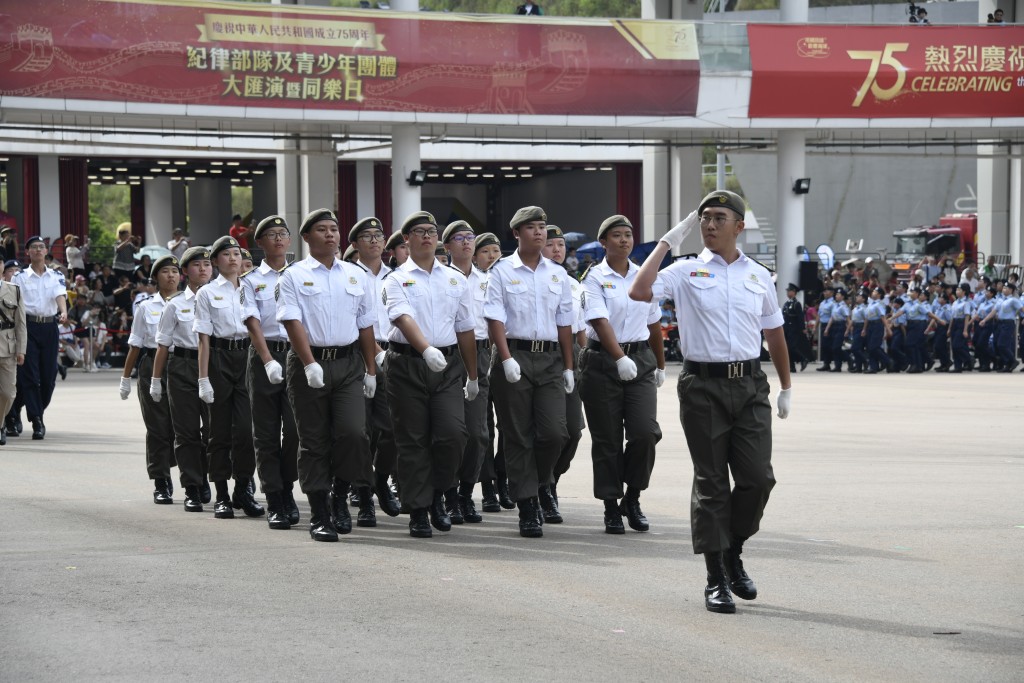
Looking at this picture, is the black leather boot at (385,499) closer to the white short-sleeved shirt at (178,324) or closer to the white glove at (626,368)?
the white short-sleeved shirt at (178,324)

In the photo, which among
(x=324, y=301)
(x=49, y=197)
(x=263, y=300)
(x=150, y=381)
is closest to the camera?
(x=324, y=301)

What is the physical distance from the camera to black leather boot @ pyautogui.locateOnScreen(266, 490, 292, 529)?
9.76 m

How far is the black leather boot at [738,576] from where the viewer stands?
23.8 ft

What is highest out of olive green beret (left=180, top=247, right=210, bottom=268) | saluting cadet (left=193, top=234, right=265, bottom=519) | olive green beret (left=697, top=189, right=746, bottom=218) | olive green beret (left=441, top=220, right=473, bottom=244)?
olive green beret (left=697, top=189, right=746, bottom=218)

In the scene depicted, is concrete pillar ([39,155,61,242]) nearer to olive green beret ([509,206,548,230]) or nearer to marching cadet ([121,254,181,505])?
marching cadet ([121,254,181,505])

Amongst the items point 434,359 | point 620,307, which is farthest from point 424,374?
point 620,307

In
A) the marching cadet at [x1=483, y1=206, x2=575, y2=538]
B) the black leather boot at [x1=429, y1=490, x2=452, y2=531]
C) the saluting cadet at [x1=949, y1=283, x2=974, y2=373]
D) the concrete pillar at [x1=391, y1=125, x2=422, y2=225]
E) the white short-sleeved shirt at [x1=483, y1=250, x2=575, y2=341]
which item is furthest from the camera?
the concrete pillar at [x1=391, y1=125, x2=422, y2=225]

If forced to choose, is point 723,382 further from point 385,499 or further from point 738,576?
point 385,499

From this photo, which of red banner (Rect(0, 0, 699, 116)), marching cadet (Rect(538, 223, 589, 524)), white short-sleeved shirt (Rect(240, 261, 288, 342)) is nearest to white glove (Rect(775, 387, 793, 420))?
marching cadet (Rect(538, 223, 589, 524))

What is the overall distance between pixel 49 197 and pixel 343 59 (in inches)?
573

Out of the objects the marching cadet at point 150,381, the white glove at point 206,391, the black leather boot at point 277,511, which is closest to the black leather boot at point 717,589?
the black leather boot at point 277,511

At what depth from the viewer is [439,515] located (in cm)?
973

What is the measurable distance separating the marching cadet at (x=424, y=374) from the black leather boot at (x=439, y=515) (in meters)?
0.13

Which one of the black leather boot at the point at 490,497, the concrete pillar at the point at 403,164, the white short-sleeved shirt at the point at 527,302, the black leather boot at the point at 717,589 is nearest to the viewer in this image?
the black leather boot at the point at 717,589
